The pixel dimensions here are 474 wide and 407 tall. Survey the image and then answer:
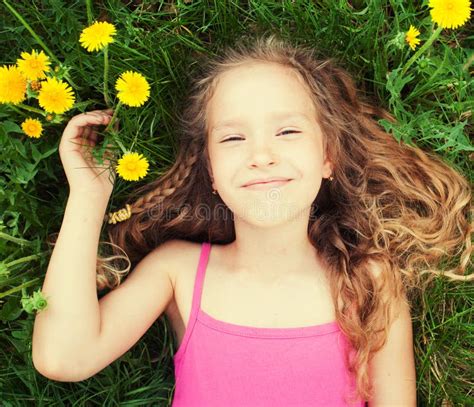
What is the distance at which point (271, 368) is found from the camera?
2.44 metres

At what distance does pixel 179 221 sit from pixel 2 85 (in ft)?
2.91

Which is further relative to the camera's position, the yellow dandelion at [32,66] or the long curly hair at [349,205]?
the long curly hair at [349,205]

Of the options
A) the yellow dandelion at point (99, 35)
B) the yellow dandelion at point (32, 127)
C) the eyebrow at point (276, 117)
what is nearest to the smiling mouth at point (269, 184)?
the eyebrow at point (276, 117)

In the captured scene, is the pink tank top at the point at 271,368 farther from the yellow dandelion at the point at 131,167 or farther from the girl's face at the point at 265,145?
the yellow dandelion at the point at 131,167

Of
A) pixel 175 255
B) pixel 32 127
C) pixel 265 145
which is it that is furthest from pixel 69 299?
pixel 265 145

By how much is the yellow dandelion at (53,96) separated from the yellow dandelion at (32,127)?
118 millimetres

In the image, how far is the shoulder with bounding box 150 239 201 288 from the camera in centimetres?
258

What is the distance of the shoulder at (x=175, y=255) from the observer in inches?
102

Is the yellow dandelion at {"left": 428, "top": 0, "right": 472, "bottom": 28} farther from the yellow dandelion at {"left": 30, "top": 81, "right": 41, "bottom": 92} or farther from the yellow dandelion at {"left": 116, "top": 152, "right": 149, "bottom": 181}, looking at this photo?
the yellow dandelion at {"left": 30, "top": 81, "right": 41, "bottom": 92}

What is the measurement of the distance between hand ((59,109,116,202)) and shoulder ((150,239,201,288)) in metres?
0.31

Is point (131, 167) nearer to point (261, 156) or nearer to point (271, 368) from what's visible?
point (261, 156)

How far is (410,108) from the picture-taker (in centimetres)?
268

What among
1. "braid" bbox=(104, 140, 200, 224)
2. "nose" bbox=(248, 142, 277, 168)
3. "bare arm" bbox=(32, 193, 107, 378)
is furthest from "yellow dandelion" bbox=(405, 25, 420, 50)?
"bare arm" bbox=(32, 193, 107, 378)

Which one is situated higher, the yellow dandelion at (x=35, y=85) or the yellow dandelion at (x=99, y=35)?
the yellow dandelion at (x=99, y=35)
